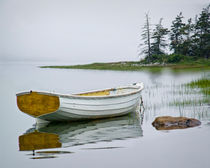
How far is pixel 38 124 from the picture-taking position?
11.6 m

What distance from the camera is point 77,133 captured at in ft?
33.4

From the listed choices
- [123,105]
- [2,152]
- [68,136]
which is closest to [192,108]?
[123,105]

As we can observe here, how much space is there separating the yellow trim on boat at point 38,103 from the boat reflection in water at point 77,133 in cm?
88

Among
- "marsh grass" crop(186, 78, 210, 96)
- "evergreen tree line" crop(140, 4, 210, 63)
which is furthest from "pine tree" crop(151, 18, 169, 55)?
"marsh grass" crop(186, 78, 210, 96)

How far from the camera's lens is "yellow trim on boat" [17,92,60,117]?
10.1m

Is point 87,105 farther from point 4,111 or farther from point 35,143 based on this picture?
point 4,111

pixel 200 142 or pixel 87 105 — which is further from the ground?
pixel 87 105

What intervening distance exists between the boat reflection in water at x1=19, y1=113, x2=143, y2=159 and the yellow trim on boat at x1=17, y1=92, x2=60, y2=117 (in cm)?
88

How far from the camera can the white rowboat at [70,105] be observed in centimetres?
1020

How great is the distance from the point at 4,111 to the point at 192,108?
981 centimetres

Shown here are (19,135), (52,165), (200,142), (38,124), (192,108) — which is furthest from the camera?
(192,108)

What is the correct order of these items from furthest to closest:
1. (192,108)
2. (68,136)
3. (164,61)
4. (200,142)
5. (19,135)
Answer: (164,61) < (192,108) < (19,135) < (68,136) < (200,142)

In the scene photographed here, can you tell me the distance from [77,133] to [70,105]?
1.06 metres

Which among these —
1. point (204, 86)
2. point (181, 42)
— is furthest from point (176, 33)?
point (204, 86)
